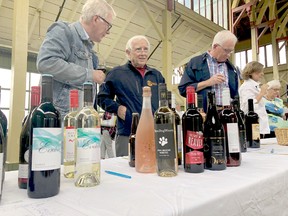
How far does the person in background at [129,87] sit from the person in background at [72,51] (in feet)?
1.05

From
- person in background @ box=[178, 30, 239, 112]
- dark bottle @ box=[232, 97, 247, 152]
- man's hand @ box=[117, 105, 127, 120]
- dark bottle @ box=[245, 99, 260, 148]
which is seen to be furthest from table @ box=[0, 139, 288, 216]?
person in background @ box=[178, 30, 239, 112]

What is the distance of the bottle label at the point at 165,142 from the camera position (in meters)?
0.61

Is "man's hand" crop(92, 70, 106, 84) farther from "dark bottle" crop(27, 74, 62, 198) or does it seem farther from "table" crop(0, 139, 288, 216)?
"dark bottle" crop(27, 74, 62, 198)

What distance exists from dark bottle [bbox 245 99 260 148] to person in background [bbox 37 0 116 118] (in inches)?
29.2

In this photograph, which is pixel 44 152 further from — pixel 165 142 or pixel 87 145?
pixel 165 142

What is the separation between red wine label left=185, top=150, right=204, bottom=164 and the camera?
652 millimetres

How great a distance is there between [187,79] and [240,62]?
11072 millimetres

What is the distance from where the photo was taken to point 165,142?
608mm

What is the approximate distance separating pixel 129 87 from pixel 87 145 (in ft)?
3.53

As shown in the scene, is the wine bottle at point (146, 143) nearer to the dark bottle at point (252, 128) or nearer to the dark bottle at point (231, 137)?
the dark bottle at point (231, 137)

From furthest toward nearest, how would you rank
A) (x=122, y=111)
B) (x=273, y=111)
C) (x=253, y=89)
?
(x=273, y=111) → (x=253, y=89) → (x=122, y=111)

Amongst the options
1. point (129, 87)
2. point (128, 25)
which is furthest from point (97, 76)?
point (128, 25)

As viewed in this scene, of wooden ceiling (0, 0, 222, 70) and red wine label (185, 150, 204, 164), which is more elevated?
wooden ceiling (0, 0, 222, 70)

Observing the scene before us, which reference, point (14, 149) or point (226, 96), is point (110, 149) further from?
point (226, 96)
